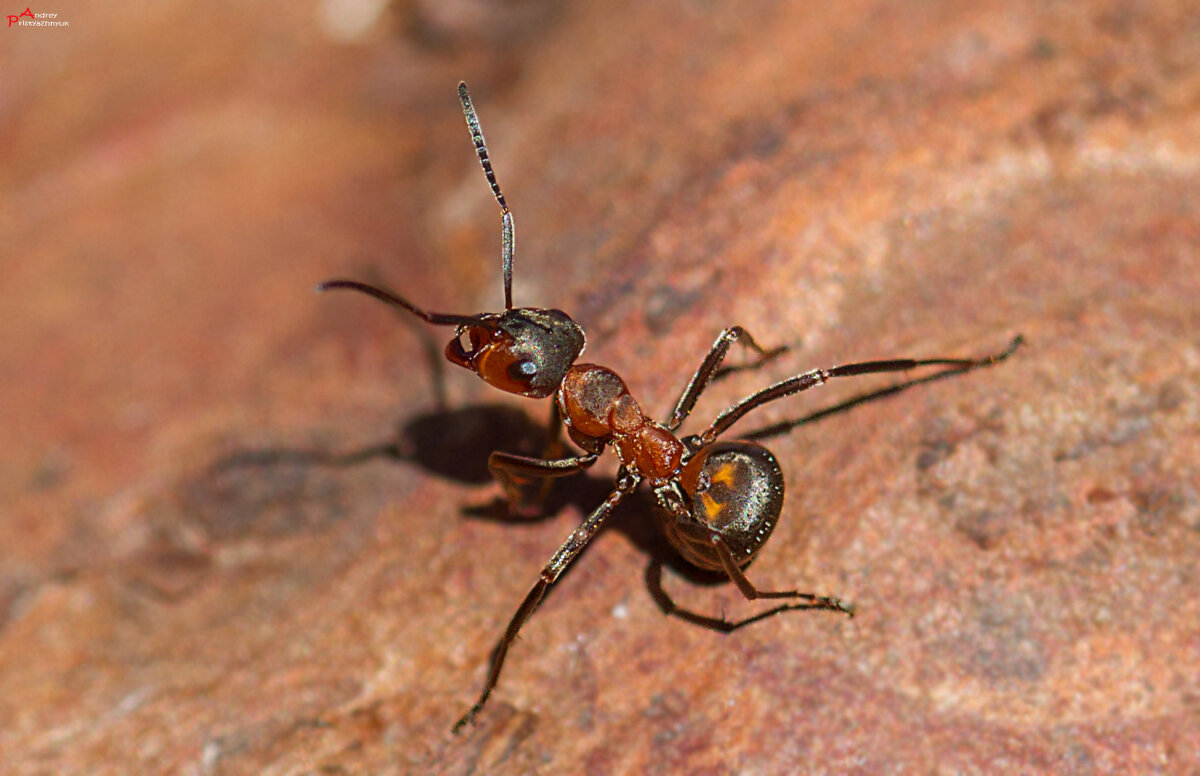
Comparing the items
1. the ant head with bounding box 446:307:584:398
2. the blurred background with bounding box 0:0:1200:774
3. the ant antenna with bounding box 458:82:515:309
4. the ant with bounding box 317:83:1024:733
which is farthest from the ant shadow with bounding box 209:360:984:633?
the ant antenna with bounding box 458:82:515:309

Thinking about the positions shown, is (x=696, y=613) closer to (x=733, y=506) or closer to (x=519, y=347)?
(x=733, y=506)

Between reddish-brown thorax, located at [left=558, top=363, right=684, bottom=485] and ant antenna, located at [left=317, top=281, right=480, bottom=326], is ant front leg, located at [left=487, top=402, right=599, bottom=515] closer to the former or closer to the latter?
reddish-brown thorax, located at [left=558, top=363, right=684, bottom=485]

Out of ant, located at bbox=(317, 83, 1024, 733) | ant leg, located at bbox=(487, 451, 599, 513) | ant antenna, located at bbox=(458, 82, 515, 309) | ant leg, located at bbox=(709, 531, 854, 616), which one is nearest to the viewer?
ant leg, located at bbox=(709, 531, 854, 616)

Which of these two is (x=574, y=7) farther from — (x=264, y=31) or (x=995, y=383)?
(x=995, y=383)

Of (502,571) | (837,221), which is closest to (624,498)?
(502,571)

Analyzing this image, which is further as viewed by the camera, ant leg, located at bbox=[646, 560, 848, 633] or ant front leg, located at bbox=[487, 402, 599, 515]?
ant front leg, located at bbox=[487, 402, 599, 515]

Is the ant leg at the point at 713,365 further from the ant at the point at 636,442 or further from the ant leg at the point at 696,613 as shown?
the ant leg at the point at 696,613

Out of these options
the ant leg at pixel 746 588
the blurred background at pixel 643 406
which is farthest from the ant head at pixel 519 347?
the ant leg at pixel 746 588
